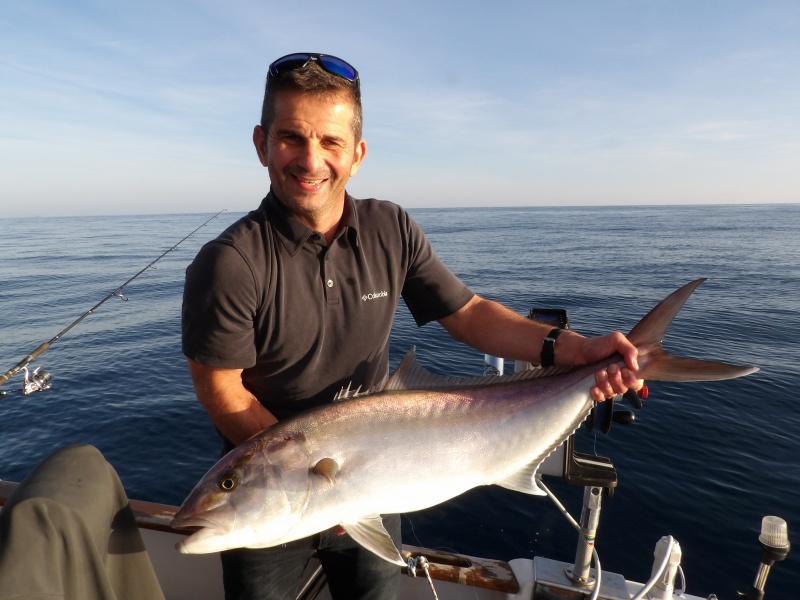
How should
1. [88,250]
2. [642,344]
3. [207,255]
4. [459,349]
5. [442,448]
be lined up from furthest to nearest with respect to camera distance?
1. [88,250]
2. [459,349]
3. [642,344]
4. [442,448]
5. [207,255]

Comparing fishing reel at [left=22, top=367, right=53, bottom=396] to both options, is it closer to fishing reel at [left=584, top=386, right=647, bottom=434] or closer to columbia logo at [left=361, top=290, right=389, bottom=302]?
columbia logo at [left=361, top=290, right=389, bottom=302]

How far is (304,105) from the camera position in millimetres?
2498

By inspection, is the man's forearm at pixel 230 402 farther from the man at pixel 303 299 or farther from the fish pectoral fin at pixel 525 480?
the fish pectoral fin at pixel 525 480

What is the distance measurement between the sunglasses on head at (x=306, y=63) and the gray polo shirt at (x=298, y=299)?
68cm

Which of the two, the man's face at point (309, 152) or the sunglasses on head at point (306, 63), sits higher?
the sunglasses on head at point (306, 63)

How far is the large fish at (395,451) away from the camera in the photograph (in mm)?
2217

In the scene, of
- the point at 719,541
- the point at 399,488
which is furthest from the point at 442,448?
the point at 719,541

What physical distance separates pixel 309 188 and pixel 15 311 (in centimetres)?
2054

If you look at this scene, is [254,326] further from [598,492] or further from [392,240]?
[598,492]

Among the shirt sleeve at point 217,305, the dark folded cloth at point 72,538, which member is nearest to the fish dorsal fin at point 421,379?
the shirt sleeve at point 217,305

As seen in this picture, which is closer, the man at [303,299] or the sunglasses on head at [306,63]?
the man at [303,299]

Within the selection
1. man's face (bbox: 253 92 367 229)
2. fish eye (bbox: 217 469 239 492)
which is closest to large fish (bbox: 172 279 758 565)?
fish eye (bbox: 217 469 239 492)

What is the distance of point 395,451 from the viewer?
2439mm

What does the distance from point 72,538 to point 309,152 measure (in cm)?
191
